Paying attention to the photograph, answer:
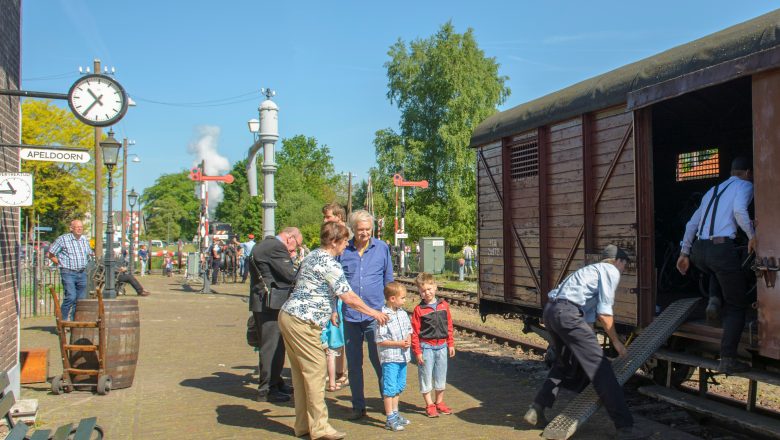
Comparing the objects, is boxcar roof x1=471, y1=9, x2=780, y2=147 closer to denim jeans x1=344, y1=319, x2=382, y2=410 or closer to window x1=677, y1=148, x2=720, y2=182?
window x1=677, y1=148, x2=720, y2=182

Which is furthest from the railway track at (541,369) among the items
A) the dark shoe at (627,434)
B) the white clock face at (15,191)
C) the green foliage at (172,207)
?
the green foliage at (172,207)

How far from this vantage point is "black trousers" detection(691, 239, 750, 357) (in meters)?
5.50

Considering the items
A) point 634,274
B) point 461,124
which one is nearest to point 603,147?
point 634,274

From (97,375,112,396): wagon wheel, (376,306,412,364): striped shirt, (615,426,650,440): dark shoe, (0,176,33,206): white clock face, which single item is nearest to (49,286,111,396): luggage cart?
(97,375,112,396): wagon wheel

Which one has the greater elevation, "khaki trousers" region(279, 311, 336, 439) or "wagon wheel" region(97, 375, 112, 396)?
"khaki trousers" region(279, 311, 336, 439)

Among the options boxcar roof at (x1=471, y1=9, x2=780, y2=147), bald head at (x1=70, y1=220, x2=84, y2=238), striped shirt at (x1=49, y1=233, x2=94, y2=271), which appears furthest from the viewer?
bald head at (x1=70, y1=220, x2=84, y2=238)

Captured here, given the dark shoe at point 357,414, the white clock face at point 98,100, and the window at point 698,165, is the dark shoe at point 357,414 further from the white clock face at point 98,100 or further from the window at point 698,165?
the window at point 698,165

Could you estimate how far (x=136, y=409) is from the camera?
6.97 m

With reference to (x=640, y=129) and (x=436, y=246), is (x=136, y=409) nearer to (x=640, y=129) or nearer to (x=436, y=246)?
(x=640, y=129)

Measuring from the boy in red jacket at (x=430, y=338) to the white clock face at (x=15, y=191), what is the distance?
3703 millimetres

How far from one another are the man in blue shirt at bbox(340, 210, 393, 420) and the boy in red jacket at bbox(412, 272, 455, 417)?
1.25ft

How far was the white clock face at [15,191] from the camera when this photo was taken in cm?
641

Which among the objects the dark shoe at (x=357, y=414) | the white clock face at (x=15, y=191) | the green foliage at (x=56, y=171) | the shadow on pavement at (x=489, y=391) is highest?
the green foliage at (x=56, y=171)

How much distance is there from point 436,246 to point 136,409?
82.7 feet
